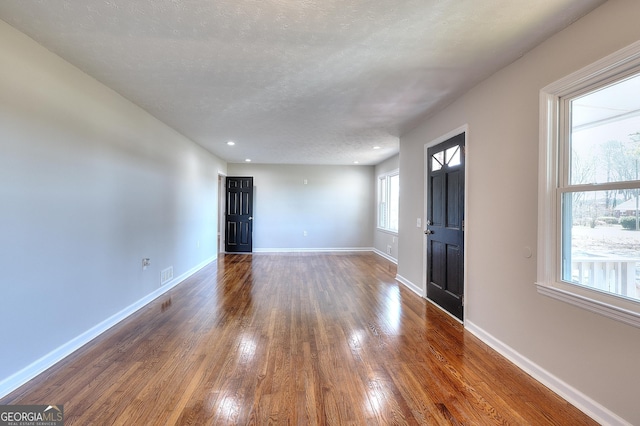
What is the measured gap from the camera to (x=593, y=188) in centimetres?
170

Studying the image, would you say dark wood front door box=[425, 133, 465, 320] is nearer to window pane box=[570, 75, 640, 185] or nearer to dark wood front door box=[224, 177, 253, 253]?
window pane box=[570, 75, 640, 185]

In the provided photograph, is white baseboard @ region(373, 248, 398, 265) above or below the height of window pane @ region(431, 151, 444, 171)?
below

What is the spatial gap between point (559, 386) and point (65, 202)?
3854 mm

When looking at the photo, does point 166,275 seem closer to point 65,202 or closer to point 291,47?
point 65,202

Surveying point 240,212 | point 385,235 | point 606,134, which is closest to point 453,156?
point 606,134

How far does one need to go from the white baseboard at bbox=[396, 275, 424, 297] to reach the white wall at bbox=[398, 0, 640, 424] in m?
1.08

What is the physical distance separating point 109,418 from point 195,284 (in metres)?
2.89

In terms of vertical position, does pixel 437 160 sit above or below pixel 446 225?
above

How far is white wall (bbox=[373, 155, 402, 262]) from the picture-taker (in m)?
6.31

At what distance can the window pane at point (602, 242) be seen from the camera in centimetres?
154

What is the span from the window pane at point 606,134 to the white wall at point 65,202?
147 inches

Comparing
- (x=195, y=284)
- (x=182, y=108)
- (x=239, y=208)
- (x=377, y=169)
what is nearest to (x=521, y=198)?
(x=182, y=108)

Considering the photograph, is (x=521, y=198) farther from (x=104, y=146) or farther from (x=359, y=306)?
(x=104, y=146)

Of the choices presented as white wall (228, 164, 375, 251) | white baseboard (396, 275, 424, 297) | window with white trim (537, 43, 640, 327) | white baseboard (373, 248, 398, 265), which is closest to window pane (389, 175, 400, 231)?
white baseboard (373, 248, 398, 265)
